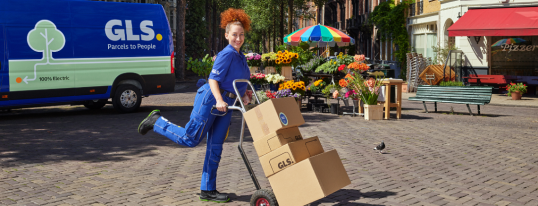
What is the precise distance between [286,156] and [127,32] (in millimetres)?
9172

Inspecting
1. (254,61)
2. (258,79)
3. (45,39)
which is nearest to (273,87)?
(258,79)

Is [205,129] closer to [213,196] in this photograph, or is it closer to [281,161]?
[213,196]

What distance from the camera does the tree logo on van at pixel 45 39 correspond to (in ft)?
35.8

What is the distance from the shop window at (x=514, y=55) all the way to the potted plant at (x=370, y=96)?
1153 centimetres

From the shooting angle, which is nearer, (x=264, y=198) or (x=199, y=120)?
(x=264, y=198)

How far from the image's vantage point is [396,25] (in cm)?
2994

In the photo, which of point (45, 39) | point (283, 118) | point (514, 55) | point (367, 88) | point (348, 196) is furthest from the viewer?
point (514, 55)

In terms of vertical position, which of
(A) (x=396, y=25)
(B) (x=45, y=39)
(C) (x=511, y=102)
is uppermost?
(A) (x=396, y=25)

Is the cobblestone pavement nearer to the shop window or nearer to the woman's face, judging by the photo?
the woman's face

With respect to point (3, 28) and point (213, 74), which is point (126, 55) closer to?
point (3, 28)

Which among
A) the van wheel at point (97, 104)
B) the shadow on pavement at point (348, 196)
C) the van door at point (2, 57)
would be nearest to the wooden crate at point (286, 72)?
the van wheel at point (97, 104)

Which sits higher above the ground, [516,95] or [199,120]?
[199,120]

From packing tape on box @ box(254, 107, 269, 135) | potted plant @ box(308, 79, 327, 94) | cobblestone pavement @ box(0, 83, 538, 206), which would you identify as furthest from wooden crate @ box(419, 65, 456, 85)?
packing tape on box @ box(254, 107, 269, 135)

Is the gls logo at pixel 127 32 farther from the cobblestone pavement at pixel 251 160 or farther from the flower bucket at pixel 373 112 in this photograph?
the flower bucket at pixel 373 112
